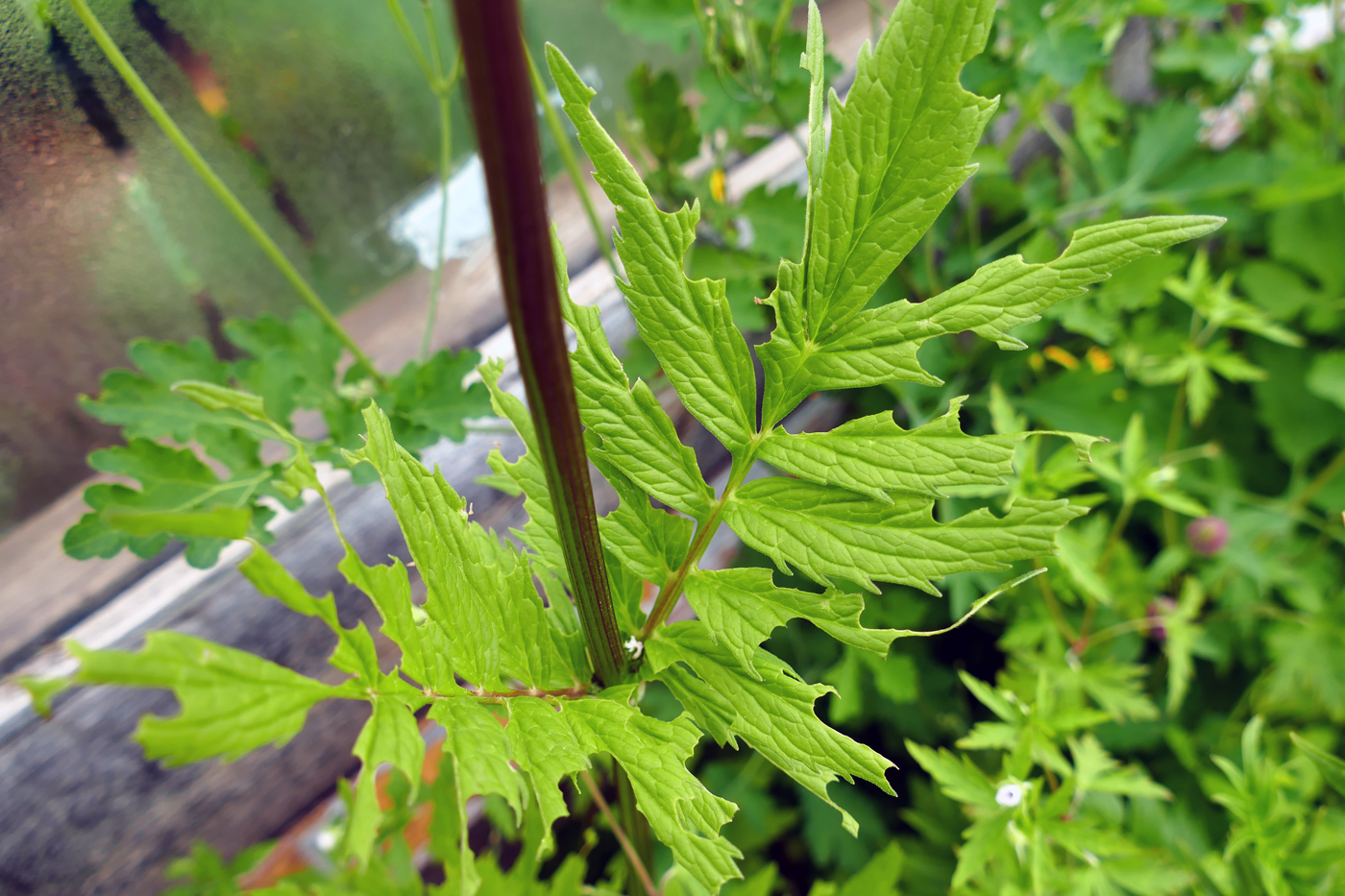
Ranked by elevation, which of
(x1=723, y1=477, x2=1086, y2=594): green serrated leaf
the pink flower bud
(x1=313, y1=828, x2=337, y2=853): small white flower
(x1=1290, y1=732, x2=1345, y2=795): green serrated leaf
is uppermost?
(x1=723, y1=477, x2=1086, y2=594): green serrated leaf

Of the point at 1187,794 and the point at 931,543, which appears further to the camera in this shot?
the point at 1187,794

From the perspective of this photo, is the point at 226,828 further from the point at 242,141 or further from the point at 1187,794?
the point at 1187,794

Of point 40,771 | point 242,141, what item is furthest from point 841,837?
point 242,141

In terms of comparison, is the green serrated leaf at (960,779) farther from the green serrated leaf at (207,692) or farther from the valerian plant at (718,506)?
the green serrated leaf at (207,692)

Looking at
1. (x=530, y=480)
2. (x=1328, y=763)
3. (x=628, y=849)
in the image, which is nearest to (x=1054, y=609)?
(x=1328, y=763)

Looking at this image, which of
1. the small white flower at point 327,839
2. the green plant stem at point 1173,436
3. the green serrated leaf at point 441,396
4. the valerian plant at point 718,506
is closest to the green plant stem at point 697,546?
the valerian plant at point 718,506

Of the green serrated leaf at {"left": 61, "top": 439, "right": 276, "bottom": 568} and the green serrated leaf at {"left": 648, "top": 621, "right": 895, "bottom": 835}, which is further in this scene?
the green serrated leaf at {"left": 61, "top": 439, "right": 276, "bottom": 568}

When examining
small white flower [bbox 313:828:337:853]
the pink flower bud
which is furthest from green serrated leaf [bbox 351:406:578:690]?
the pink flower bud

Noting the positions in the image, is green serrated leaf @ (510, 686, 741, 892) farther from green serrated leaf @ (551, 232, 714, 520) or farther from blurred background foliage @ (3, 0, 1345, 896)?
blurred background foliage @ (3, 0, 1345, 896)
